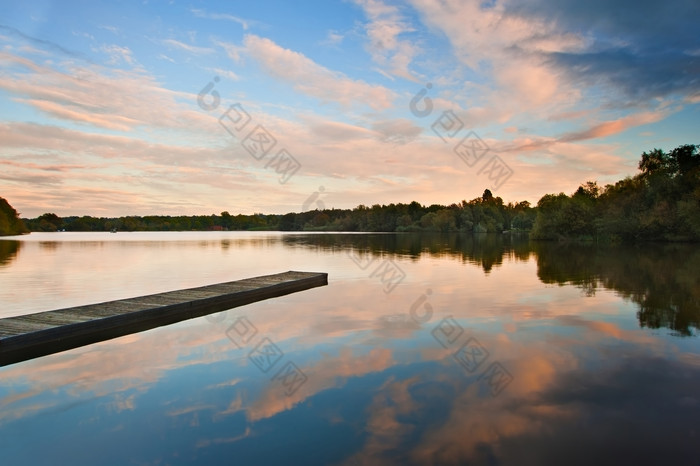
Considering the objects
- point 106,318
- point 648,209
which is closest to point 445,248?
point 648,209

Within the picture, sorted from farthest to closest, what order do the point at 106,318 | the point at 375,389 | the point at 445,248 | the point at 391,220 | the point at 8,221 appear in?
the point at 391,220, the point at 8,221, the point at 445,248, the point at 106,318, the point at 375,389

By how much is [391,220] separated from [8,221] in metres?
106

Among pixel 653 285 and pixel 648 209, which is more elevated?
pixel 648 209

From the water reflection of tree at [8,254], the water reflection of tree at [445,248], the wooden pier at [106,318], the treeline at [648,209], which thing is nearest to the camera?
the wooden pier at [106,318]

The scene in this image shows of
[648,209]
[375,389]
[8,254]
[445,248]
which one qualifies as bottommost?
[375,389]

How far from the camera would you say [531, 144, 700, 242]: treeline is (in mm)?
49625

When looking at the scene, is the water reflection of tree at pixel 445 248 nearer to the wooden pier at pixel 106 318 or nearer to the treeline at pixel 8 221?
the wooden pier at pixel 106 318

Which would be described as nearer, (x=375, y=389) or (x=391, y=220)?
(x=375, y=389)

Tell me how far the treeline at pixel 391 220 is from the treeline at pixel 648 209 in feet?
158

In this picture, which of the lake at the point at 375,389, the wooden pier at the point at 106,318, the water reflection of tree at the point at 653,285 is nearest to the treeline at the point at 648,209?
the water reflection of tree at the point at 653,285

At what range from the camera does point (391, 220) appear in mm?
157000

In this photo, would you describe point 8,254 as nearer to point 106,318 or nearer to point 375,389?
point 106,318

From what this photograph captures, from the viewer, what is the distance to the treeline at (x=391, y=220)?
127481 millimetres

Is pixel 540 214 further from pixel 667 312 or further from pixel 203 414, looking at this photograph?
pixel 203 414
